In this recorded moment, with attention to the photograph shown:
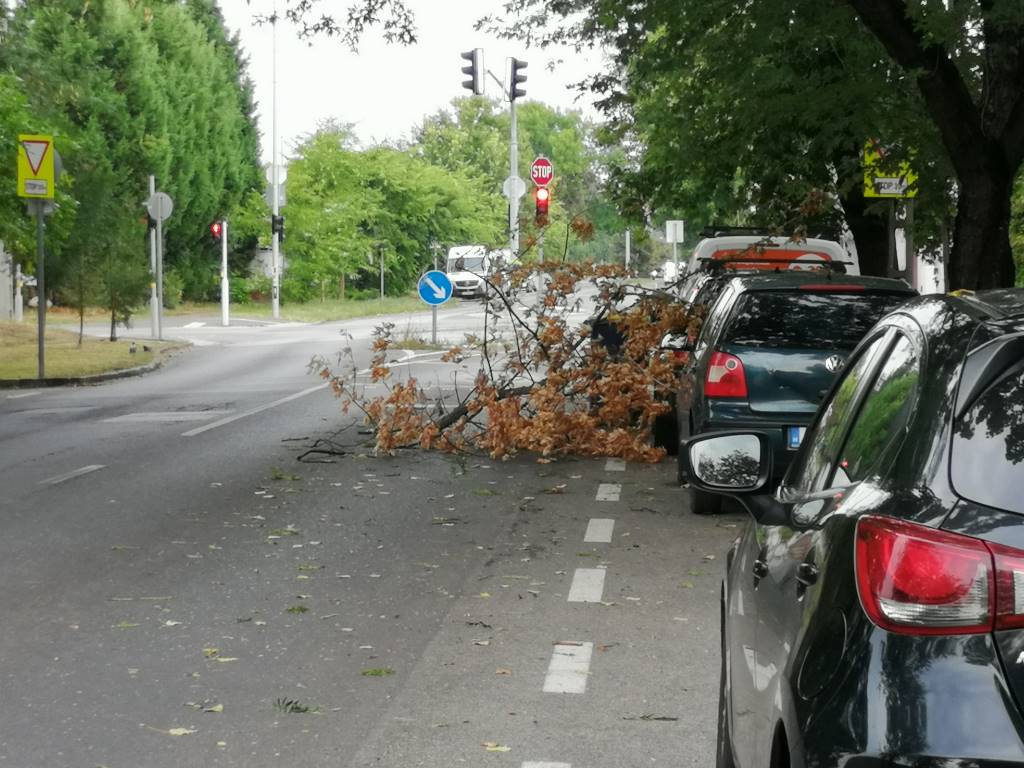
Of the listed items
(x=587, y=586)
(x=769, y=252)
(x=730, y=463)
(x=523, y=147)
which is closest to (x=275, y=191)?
(x=769, y=252)

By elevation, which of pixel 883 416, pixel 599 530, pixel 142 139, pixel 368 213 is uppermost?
pixel 142 139

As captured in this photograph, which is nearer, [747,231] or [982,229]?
[982,229]

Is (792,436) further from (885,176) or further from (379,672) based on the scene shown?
(885,176)

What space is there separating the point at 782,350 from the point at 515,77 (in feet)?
84.7

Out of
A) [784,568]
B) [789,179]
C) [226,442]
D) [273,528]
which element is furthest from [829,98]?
[784,568]

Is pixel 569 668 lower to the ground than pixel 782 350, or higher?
lower

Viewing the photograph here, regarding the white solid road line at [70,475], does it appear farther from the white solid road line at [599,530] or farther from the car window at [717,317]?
the car window at [717,317]

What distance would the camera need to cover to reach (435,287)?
30.4 metres

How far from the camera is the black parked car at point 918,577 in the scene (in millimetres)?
2451

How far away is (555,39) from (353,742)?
65.9 feet

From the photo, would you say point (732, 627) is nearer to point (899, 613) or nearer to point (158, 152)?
point (899, 613)

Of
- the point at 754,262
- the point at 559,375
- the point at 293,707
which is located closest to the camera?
the point at 293,707

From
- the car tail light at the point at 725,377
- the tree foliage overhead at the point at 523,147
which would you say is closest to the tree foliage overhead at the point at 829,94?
the car tail light at the point at 725,377

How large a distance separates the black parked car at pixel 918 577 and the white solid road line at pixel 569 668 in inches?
122
